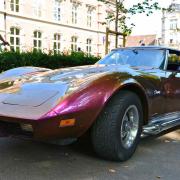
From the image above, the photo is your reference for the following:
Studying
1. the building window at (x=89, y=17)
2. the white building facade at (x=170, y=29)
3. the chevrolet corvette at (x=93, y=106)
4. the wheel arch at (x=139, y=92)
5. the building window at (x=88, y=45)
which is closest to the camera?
the chevrolet corvette at (x=93, y=106)

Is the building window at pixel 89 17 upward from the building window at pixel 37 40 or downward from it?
upward

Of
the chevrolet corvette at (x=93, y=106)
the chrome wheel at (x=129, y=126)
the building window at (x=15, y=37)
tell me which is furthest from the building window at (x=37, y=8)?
the chrome wheel at (x=129, y=126)

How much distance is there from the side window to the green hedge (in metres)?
6.60

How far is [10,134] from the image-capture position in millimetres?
3598

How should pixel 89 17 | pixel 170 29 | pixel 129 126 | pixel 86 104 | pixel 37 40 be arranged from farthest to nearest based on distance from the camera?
pixel 170 29, pixel 89 17, pixel 37 40, pixel 129 126, pixel 86 104

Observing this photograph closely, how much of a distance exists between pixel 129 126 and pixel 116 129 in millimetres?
409

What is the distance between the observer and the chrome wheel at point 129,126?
407 centimetres

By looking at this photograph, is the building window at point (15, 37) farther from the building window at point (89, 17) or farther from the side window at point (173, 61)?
the side window at point (173, 61)

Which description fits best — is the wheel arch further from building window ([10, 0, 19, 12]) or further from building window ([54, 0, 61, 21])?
building window ([54, 0, 61, 21])

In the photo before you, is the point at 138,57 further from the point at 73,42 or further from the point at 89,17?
the point at 89,17

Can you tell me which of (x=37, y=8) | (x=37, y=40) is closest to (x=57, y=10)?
(x=37, y=8)

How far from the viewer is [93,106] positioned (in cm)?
360

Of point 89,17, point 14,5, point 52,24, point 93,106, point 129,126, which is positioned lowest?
point 129,126

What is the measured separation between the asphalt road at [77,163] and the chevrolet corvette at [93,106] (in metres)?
0.20
